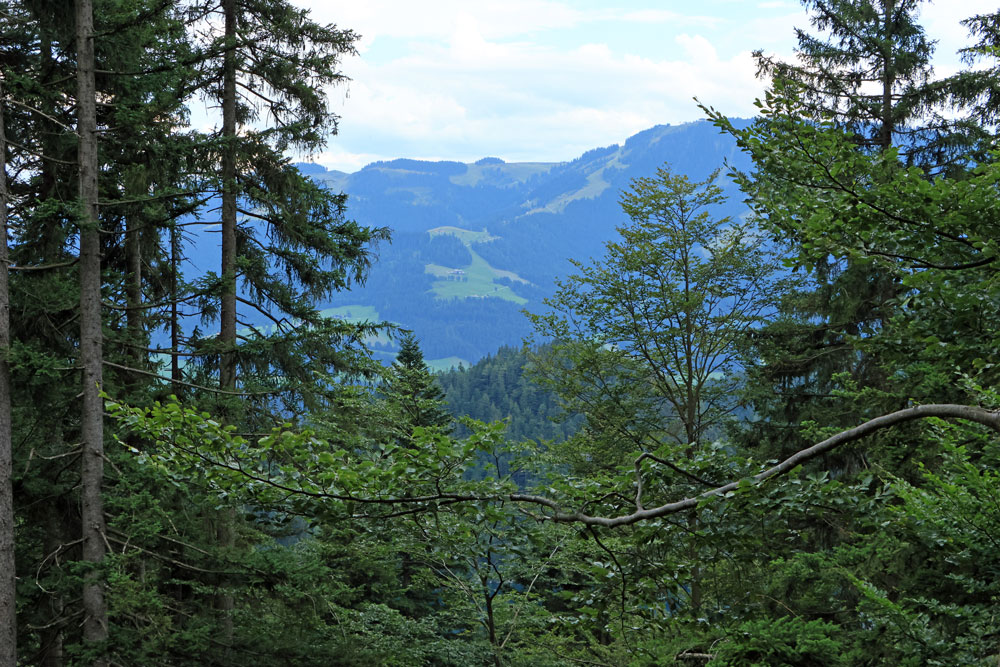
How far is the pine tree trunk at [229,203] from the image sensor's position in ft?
35.7

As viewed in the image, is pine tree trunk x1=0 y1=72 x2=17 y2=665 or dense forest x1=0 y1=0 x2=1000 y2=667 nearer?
dense forest x1=0 y1=0 x2=1000 y2=667

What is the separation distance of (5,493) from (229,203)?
513cm

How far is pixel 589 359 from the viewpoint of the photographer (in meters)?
11.6

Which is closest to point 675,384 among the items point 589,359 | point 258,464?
point 589,359

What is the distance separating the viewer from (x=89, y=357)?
8766 mm

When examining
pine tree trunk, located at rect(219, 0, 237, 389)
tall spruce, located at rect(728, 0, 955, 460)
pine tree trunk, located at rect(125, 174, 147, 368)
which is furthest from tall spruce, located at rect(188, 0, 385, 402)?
tall spruce, located at rect(728, 0, 955, 460)

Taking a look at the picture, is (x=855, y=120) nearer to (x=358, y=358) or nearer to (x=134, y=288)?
(x=358, y=358)

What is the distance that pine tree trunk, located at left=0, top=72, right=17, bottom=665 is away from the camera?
8.25 m

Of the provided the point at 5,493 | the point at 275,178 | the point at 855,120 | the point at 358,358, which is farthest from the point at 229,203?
the point at 855,120

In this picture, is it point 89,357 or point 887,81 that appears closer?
point 89,357

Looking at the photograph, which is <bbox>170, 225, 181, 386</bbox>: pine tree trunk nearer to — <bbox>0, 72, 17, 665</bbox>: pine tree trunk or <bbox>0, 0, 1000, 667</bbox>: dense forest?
<bbox>0, 0, 1000, 667</bbox>: dense forest

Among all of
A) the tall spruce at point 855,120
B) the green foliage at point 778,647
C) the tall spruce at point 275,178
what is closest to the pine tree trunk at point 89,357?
the tall spruce at point 275,178

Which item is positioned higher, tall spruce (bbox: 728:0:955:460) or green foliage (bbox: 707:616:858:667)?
tall spruce (bbox: 728:0:955:460)

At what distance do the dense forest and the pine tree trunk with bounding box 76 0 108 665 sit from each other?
3cm
